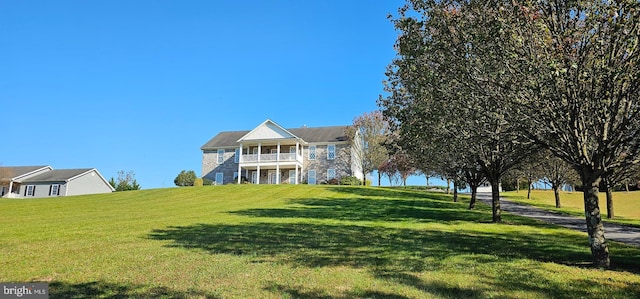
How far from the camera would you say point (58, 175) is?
54.1 metres

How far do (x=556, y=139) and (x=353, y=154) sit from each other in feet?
128

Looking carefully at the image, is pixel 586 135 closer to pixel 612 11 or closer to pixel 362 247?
pixel 612 11

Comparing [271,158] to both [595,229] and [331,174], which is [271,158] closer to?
[331,174]

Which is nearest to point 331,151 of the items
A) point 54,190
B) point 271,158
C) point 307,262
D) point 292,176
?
point 292,176

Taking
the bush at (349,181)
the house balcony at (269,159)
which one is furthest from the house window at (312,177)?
the bush at (349,181)

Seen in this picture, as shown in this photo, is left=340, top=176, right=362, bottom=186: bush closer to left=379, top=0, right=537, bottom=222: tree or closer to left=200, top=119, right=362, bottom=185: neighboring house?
left=200, top=119, right=362, bottom=185: neighboring house

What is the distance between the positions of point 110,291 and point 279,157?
135 feet

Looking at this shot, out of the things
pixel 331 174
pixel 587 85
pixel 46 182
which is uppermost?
pixel 587 85

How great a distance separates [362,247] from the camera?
9.52 metres

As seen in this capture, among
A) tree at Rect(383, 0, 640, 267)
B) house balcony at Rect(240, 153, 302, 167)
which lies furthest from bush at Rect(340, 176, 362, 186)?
tree at Rect(383, 0, 640, 267)

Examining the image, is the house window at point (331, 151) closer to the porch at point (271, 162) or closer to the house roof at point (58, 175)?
the porch at point (271, 162)

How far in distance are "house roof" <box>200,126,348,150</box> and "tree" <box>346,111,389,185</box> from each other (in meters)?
2.31

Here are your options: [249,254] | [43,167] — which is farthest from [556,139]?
[43,167]

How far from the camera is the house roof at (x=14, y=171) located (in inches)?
2153
